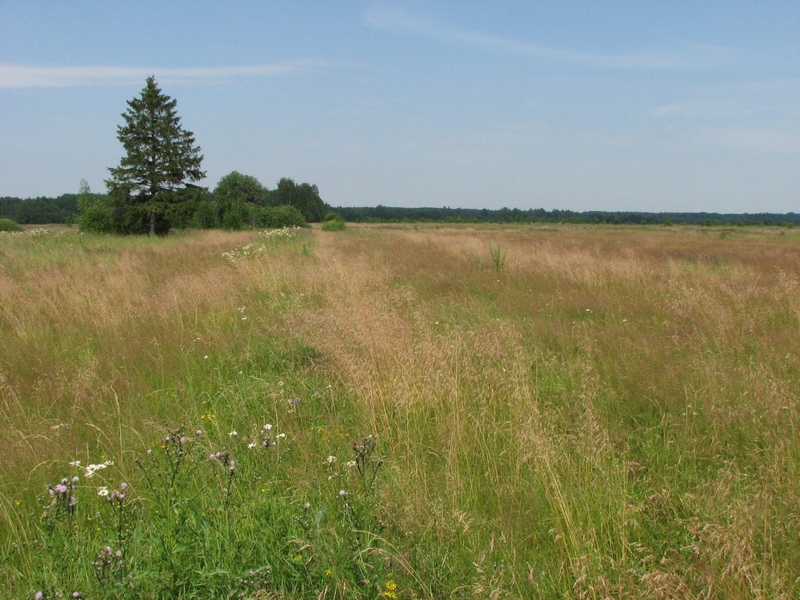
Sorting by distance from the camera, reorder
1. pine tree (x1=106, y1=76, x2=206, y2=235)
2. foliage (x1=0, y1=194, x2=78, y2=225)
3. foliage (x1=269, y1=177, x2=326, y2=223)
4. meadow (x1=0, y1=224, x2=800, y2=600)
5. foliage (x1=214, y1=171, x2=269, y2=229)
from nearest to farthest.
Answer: meadow (x1=0, y1=224, x2=800, y2=600) < pine tree (x1=106, y1=76, x2=206, y2=235) < foliage (x1=214, y1=171, x2=269, y2=229) < foliage (x1=0, y1=194, x2=78, y2=225) < foliage (x1=269, y1=177, x2=326, y2=223)

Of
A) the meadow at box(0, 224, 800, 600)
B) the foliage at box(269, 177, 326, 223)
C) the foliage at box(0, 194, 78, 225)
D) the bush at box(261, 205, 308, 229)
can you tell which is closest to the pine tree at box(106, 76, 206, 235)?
the meadow at box(0, 224, 800, 600)

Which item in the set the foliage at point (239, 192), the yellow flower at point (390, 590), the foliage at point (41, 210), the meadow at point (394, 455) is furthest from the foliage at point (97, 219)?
the foliage at point (41, 210)

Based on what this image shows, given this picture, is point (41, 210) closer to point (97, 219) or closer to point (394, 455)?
point (97, 219)

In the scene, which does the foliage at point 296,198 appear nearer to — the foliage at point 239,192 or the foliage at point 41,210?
the foliage at point 239,192

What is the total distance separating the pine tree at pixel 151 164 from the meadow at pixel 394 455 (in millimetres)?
24588

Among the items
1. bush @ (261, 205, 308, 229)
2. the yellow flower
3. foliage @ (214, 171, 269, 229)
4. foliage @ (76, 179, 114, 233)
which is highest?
foliage @ (214, 171, 269, 229)

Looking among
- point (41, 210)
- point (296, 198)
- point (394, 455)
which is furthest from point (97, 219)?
point (296, 198)

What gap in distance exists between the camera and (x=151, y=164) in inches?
1109

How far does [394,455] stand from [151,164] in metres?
29.8

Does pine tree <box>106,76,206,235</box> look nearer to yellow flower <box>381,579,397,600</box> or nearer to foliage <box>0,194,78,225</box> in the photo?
yellow flower <box>381,579,397,600</box>

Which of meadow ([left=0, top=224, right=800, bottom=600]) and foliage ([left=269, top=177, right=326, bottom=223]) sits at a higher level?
foliage ([left=269, top=177, right=326, bottom=223])

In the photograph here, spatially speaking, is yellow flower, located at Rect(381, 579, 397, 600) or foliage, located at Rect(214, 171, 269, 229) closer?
yellow flower, located at Rect(381, 579, 397, 600)

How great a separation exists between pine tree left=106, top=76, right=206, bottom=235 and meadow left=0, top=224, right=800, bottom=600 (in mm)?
24588

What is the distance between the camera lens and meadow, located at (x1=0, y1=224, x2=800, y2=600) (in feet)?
6.33
